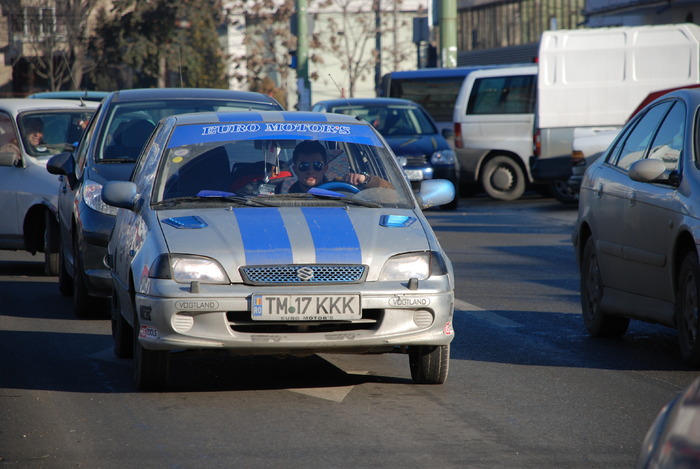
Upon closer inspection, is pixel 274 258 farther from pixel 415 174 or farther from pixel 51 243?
pixel 415 174

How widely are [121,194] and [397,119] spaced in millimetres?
14413

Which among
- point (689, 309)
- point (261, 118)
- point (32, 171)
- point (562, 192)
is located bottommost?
point (562, 192)

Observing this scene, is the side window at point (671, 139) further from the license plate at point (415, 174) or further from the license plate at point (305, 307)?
the license plate at point (415, 174)

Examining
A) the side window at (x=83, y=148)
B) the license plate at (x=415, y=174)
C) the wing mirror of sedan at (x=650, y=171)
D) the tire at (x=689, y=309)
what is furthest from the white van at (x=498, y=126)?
the tire at (x=689, y=309)

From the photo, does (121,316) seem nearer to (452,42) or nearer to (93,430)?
(93,430)

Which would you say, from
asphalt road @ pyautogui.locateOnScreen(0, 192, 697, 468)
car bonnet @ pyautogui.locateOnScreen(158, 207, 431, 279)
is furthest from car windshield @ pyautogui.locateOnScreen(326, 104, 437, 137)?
car bonnet @ pyautogui.locateOnScreen(158, 207, 431, 279)

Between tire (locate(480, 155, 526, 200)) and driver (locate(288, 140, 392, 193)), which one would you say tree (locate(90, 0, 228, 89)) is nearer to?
tire (locate(480, 155, 526, 200))

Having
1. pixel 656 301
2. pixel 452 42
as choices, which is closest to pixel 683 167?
pixel 656 301

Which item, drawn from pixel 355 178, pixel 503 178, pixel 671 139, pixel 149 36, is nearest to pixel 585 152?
pixel 503 178

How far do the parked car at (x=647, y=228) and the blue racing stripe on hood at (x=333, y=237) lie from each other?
1.87 meters

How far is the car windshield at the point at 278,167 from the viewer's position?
7363mm

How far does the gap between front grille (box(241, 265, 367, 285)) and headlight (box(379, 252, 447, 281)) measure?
0.74 feet

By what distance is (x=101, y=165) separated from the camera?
10.1 m

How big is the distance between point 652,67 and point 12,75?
39.7 meters
